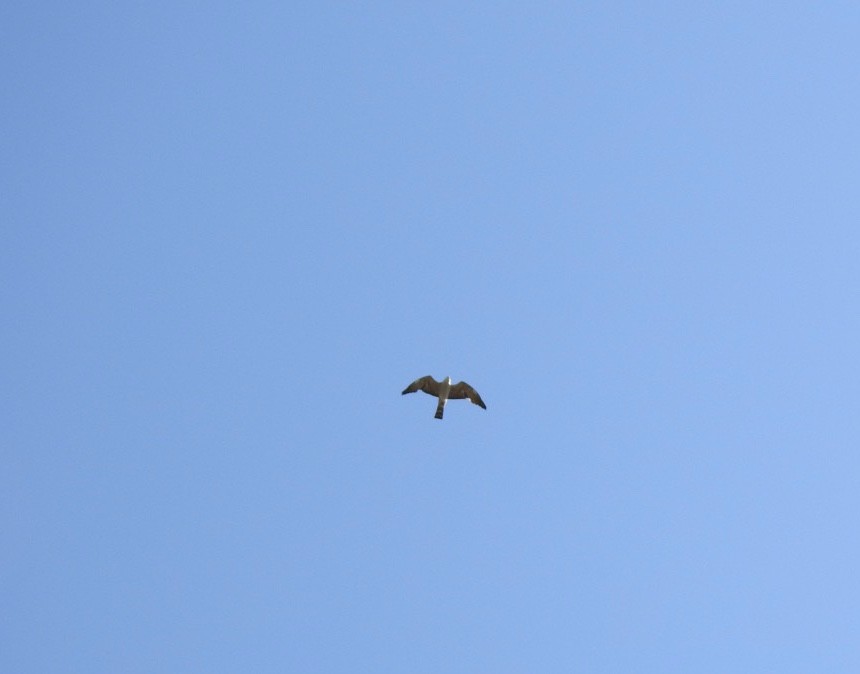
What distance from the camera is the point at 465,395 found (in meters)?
60.6

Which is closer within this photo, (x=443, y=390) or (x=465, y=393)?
(x=443, y=390)

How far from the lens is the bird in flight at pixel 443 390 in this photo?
59.7 metres

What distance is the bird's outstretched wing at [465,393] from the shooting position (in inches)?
2368

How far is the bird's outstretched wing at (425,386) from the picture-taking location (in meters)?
59.7

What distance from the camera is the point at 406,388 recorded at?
59.7m

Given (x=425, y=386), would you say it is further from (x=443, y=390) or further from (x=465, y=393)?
(x=465, y=393)

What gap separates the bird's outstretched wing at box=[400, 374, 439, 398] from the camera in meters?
59.7

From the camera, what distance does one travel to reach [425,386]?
60.0 meters

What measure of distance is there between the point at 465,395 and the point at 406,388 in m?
3.21

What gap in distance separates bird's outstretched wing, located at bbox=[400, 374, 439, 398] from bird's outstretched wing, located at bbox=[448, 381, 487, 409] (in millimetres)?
821

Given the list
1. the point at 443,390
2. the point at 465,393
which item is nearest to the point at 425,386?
the point at 443,390

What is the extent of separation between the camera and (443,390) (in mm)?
59844

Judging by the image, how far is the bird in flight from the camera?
59688 millimetres

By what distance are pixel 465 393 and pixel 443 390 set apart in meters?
1.36
